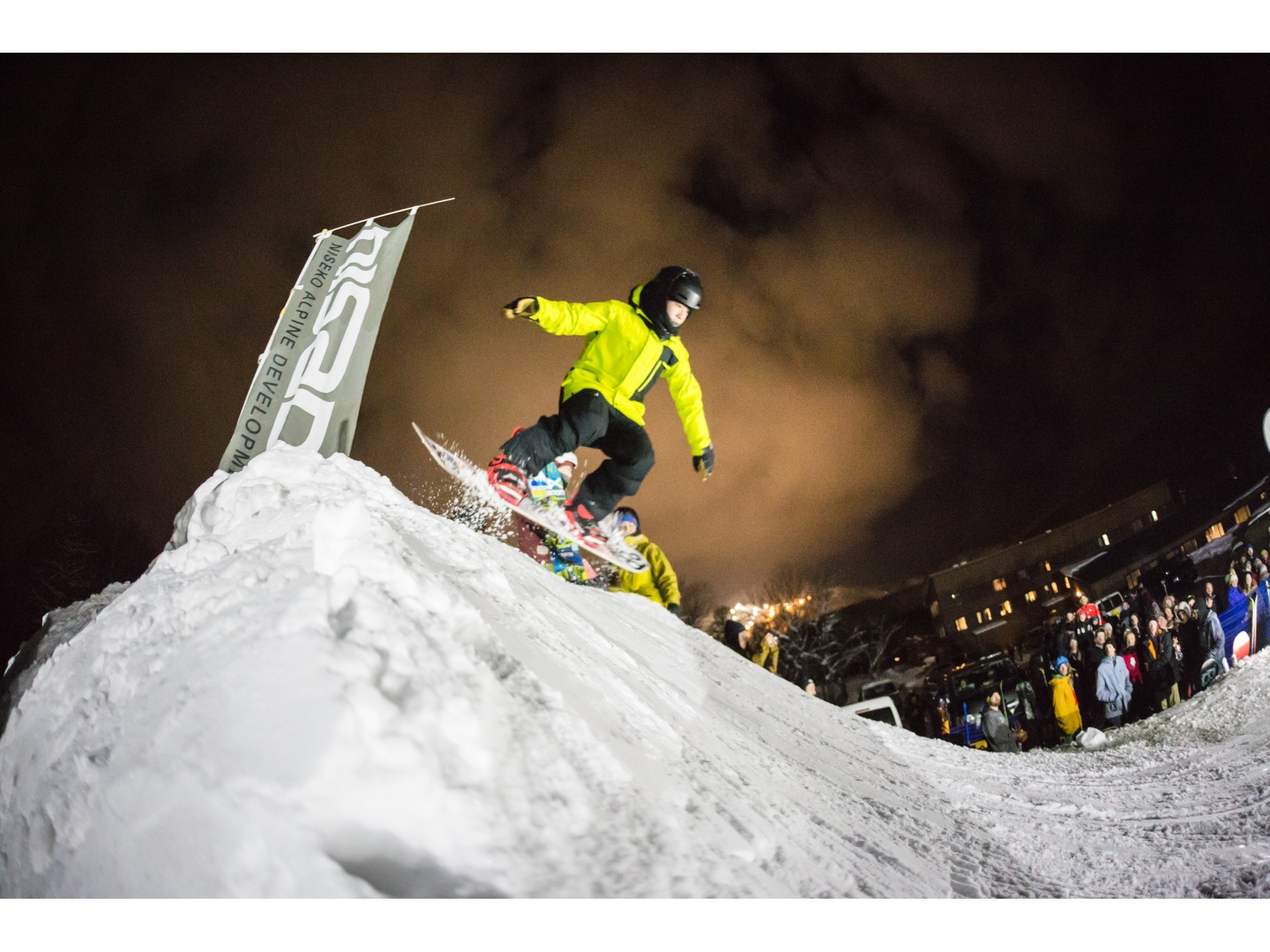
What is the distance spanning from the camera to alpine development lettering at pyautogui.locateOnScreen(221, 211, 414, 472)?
352cm

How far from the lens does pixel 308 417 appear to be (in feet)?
11.7

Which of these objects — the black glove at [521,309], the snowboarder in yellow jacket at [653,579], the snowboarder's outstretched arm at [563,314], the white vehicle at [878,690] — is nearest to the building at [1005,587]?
the white vehicle at [878,690]

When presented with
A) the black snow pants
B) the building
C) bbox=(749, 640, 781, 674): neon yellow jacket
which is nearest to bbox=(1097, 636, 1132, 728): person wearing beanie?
bbox=(749, 640, 781, 674): neon yellow jacket

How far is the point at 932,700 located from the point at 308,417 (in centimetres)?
1108

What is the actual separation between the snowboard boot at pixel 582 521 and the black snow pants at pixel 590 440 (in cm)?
40

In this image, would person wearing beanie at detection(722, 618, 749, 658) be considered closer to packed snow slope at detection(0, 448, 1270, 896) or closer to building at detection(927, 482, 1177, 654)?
packed snow slope at detection(0, 448, 1270, 896)

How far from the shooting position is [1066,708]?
22.7 feet

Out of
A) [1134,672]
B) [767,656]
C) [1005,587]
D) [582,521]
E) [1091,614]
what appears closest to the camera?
[582,521]

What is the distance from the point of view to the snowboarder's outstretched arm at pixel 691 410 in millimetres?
5707

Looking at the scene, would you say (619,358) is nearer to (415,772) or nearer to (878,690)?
(415,772)

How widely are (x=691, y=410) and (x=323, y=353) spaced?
3.27 metres

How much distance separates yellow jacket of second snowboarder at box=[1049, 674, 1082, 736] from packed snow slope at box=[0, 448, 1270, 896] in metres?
4.64

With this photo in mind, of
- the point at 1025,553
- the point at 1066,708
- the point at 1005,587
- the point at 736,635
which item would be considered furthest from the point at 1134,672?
the point at 1005,587

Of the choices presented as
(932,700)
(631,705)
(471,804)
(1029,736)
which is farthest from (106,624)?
(932,700)
